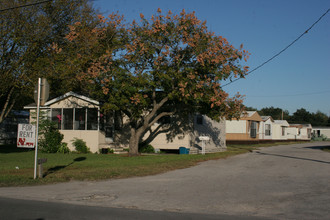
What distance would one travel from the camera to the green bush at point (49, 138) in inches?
904

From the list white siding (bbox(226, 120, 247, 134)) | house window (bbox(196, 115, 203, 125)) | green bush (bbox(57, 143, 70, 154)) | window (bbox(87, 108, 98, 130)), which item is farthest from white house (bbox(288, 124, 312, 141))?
green bush (bbox(57, 143, 70, 154))

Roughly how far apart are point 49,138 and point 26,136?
11458mm

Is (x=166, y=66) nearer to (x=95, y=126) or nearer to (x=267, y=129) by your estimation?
(x=95, y=126)

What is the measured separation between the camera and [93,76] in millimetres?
17906

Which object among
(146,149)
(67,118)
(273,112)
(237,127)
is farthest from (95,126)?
(273,112)

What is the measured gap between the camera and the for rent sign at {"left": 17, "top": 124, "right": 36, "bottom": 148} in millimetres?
11883

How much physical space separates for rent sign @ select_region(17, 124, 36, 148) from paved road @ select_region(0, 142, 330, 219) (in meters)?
1.89

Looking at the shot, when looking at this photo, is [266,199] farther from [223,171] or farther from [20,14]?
[20,14]

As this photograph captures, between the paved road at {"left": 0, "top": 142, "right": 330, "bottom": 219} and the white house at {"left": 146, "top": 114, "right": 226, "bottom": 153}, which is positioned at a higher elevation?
the white house at {"left": 146, "top": 114, "right": 226, "bottom": 153}

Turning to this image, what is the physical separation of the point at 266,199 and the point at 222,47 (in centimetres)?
1110

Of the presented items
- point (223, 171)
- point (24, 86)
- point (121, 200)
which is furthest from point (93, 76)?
point (121, 200)

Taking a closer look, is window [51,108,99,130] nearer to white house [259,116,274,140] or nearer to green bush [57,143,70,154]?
green bush [57,143,70,154]

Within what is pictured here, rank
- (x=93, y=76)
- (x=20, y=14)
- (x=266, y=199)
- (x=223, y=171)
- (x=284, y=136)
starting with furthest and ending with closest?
(x=284, y=136) < (x=20, y=14) < (x=93, y=76) < (x=223, y=171) < (x=266, y=199)

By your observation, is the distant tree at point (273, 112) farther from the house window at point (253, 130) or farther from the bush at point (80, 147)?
the bush at point (80, 147)
